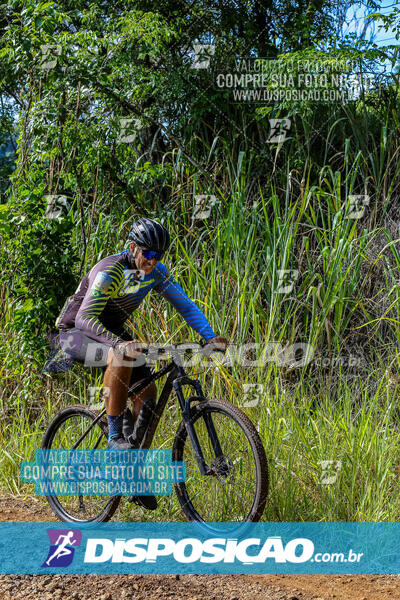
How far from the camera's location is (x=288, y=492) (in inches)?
161

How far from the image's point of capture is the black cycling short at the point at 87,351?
420 centimetres

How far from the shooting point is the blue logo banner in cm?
367

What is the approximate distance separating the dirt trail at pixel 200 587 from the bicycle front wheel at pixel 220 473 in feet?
1.18

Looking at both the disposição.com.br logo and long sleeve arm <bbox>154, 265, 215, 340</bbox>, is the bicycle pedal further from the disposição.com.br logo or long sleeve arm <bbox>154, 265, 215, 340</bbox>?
long sleeve arm <bbox>154, 265, 215, 340</bbox>

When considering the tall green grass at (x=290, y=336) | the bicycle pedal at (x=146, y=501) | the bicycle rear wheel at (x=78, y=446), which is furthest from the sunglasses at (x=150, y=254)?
the bicycle pedal at (x=146, y=501)

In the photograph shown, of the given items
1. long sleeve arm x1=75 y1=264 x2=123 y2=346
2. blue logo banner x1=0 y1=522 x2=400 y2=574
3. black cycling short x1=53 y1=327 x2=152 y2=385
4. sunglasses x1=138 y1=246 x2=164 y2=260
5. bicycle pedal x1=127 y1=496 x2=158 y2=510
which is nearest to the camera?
blue logo banner x1=0 y1=522 x2=400 y2=574

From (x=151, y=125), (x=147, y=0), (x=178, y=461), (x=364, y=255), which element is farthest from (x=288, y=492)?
(x=147, y=0)

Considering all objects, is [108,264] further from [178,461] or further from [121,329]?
Result: [178,461]

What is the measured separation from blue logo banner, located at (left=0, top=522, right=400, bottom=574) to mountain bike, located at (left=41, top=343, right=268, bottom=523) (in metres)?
0.16

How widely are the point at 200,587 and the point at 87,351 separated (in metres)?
1.53

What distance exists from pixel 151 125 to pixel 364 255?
3326 mm

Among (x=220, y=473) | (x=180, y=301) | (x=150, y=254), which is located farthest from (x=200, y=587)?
(x=150, y=254)

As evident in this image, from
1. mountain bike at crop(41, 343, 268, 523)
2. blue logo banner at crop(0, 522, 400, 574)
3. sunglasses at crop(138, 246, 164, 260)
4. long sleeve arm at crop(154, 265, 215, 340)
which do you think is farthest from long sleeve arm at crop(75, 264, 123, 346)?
blue logo banner at crop(0, 522, 400, 574)

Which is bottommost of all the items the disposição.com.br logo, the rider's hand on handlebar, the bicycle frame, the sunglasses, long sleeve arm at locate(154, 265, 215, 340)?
the disposição.com.br logo
